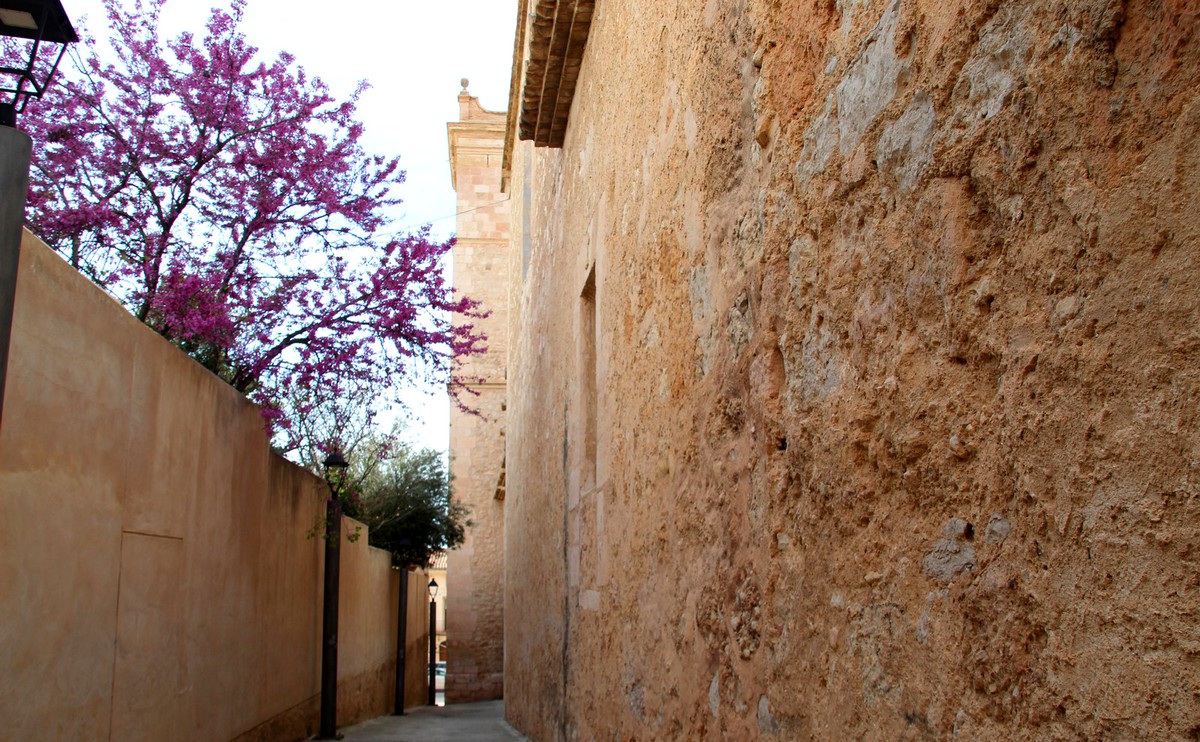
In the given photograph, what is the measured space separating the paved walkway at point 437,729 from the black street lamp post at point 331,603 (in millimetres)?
448

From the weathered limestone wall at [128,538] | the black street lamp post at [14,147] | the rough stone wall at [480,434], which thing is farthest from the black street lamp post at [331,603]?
the rough stone wall at [480,434]

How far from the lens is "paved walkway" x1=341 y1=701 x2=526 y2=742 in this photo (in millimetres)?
9984

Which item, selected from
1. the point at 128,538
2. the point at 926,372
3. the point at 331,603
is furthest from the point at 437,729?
the point at 926,372

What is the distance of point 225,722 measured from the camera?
21.6 ft

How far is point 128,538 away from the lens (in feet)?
15.9

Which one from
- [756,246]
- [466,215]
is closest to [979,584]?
[756,246]

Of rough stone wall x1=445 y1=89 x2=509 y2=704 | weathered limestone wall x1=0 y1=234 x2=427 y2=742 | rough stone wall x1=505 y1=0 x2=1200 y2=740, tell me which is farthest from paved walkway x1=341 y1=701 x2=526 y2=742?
rough stone wall x1=505 y1=0 x2=1200 y2=740

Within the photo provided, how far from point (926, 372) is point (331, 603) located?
340 inches

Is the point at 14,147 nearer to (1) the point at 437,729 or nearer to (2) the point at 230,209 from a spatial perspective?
(2) the point at 230,209

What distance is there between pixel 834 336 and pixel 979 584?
70 cm

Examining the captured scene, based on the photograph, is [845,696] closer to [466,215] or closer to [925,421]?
[925,421]

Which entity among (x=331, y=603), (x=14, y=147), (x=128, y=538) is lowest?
(x=331, y=603)

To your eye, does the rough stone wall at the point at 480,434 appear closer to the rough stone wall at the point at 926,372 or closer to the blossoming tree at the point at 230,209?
the blossoming tree at the point at 230,209

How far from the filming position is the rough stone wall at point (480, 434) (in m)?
20.4
